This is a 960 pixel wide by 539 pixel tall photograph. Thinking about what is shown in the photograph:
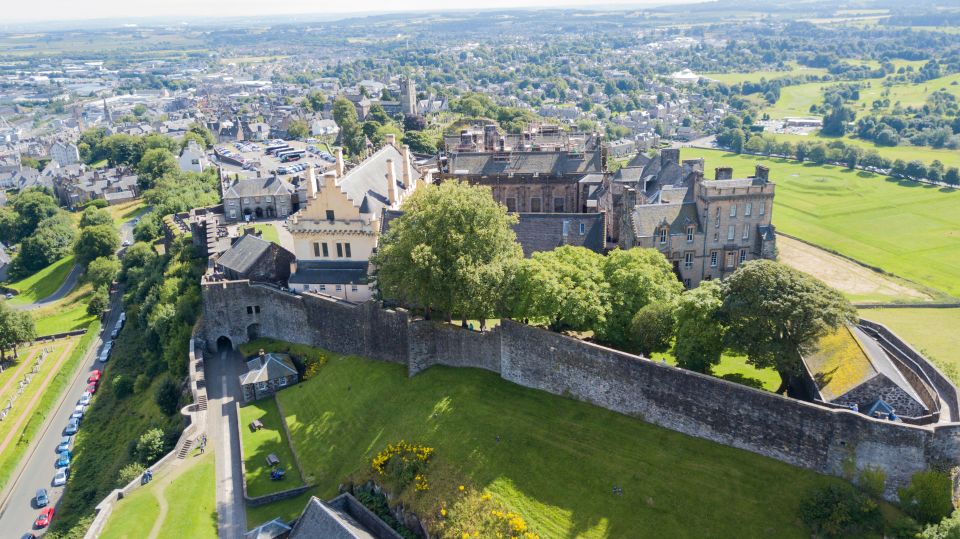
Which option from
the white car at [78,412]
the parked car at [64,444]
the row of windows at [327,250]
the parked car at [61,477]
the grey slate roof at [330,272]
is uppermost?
the row of windows at [327,250]

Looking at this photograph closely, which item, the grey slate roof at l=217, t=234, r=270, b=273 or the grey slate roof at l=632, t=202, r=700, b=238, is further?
the grey slate roof at l=217, t=234, r=270, b=273

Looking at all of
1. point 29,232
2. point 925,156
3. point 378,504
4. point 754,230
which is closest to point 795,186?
point 925,156

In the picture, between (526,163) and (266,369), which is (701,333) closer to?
(266,369)

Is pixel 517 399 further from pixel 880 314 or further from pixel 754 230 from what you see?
pixel 880 314

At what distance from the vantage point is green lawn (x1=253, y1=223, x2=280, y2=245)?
288 feet

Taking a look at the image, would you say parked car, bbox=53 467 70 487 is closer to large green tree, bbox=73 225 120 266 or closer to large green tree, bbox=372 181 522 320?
large green tree, bbox=372 181 522 320

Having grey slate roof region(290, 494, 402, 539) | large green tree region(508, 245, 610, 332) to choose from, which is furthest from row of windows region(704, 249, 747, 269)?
grey slate roof region(290, 494, 402, 539)

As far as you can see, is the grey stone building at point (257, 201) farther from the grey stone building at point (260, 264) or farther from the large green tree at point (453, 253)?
the large green tree at point (453, 253)

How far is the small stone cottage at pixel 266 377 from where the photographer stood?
207 ft

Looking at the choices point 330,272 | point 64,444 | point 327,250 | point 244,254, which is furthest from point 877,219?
point 64,444

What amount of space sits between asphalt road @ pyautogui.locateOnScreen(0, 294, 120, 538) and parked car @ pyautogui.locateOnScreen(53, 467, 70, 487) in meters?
0.46

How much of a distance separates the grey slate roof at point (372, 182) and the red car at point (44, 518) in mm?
39153

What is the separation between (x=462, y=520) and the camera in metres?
42.0

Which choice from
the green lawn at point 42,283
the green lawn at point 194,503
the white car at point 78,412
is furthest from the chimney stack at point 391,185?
the green lawn at point 42,283
